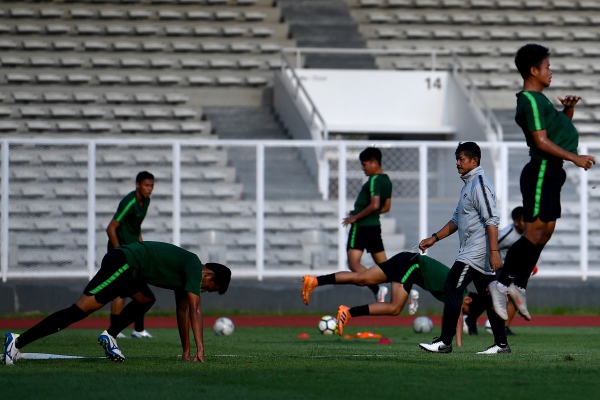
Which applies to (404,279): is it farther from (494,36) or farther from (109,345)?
(494,36)

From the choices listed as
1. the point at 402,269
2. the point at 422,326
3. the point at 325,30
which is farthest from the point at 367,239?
the point at 325,30

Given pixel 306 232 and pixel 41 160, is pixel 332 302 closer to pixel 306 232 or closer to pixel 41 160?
pixel 306 232

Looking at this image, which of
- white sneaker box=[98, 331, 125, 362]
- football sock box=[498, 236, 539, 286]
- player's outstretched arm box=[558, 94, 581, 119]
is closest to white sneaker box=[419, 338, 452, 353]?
football sock box=[498, 236, 539, 286]

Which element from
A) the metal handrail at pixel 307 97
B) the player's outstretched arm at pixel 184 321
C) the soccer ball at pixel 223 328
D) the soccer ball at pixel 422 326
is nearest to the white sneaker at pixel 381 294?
the soccer ball at pixel 422 326

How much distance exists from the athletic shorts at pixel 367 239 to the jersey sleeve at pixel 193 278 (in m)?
6.21

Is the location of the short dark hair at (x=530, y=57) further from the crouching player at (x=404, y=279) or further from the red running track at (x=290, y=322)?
the red running track at (x=290, y=322)

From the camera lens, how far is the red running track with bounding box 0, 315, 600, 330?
648 inches

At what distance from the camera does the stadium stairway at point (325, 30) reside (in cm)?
2644

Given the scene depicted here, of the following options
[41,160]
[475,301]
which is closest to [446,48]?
[41,160]

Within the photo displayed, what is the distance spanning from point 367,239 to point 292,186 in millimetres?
3257

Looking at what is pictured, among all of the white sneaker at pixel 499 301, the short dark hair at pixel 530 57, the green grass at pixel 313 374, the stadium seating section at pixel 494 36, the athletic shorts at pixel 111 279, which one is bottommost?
the green grass at pixel 313 374

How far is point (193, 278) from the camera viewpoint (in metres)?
8.83

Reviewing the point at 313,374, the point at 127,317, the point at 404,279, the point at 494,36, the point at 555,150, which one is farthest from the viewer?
the point at 494,36

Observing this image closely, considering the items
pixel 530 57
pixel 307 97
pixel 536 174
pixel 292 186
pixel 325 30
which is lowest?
pixel 536 174
